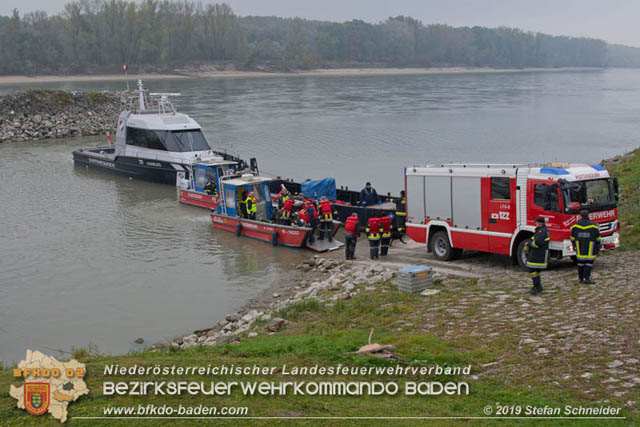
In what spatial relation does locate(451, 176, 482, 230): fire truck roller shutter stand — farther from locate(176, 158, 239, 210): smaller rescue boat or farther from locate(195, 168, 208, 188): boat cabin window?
locate(195, 168, 208, 188): boat cabin window

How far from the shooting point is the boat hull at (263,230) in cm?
2130

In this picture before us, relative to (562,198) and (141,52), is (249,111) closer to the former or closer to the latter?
(562,198)

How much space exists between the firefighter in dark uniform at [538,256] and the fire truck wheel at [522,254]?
2.47 meters

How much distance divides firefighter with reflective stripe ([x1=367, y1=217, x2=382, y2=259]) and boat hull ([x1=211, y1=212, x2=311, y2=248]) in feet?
10.9

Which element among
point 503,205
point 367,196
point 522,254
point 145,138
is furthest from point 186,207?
point 522,254

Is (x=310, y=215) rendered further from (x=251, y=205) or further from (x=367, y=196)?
(x=251, y=205)

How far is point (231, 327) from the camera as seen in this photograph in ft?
45.1

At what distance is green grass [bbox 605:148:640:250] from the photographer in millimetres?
15040

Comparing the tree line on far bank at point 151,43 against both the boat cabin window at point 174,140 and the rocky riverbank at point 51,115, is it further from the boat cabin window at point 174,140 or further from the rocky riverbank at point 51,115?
the boat cabin window at point 174,140

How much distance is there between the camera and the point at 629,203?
18.7 metres

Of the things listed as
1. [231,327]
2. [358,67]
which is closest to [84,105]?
[231,327]

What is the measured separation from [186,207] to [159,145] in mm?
6656

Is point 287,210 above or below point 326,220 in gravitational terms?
above

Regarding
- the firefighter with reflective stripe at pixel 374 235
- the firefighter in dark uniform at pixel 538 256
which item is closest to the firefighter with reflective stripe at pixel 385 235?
the firefighter with reflective stripe at pixel 374 235
